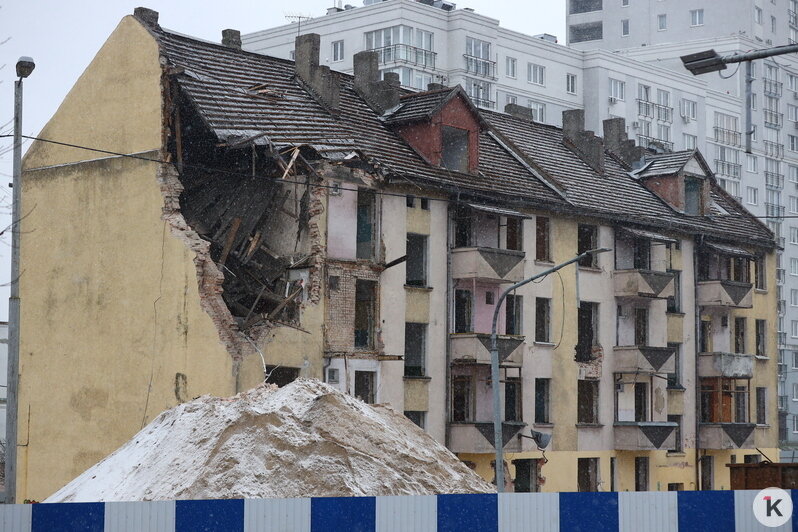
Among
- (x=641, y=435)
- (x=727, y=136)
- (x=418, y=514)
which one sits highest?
(x=727, y=136)

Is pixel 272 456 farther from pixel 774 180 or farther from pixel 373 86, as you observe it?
pixel 774 180

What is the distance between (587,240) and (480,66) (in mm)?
35203

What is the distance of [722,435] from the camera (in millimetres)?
47969

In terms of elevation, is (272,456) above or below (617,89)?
below

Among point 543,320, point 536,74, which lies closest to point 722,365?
point 543,320

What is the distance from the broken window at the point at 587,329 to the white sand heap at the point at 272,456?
678 inches

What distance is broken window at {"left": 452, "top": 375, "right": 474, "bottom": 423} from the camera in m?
39.4

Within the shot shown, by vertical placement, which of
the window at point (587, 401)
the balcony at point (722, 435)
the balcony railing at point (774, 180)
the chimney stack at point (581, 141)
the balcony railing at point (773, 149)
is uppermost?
the balcony railing at point (773, 149)

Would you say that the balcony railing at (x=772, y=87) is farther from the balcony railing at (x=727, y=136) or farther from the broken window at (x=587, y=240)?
the broken window at (x=587, y=240)

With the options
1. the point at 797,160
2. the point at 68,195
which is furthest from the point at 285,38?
the point at 68,195

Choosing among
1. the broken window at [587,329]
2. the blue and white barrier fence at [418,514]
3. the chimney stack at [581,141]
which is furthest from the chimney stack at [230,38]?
the blue and white barrier fence at [418,514]

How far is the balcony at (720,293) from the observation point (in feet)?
159

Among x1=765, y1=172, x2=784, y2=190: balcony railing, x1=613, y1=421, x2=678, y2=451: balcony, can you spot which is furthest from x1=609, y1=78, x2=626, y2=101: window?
x1=613, y1=421, x2=678, y2=451: balcony

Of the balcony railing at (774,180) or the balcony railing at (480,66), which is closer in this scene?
the balcony railing at (480,66)
